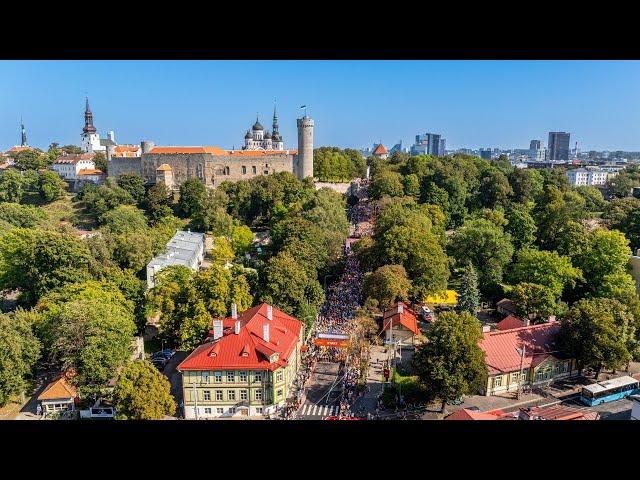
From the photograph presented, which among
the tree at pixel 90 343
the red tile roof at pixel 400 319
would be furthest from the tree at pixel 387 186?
the tree at pixel 90 343

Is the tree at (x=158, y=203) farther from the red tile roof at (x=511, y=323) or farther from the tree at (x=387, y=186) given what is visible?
the red tile roof at (x=511, y=323)

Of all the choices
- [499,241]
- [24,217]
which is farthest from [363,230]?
[24,217]

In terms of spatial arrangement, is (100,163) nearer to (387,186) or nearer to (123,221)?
(123,221)

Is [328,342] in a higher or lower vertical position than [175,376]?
higher

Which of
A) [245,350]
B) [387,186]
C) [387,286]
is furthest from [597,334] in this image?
[387,186]

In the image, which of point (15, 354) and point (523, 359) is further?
point (523, 359)
